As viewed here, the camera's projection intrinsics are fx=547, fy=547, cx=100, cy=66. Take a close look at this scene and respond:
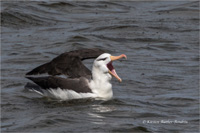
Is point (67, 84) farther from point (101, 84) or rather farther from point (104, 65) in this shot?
point (104, 65)

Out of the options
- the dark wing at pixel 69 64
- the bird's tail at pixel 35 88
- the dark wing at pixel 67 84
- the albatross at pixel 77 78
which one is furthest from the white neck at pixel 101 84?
the bird's tail at pixel 35 88

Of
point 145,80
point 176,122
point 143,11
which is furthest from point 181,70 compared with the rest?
point 143,11

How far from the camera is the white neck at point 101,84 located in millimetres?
11242

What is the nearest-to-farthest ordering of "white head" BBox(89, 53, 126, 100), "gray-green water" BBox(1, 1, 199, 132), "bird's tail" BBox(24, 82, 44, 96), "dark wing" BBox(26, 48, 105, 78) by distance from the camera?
"gray-green water" BBox(1, 1, 199, 132)
"white head" BBox(89, 53, 126, 100)
"dark wing" BBox(26, 48, 105, 78)
"bird's tail" BBox(24, 82, 44, 96)

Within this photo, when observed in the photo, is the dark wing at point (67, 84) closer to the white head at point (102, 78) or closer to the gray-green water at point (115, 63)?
the white head at point (102, 78)

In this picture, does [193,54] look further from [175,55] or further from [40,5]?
[40,5]

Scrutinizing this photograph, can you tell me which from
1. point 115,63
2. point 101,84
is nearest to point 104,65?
point 101,84

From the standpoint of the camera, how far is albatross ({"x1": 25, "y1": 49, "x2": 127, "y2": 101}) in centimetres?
1122

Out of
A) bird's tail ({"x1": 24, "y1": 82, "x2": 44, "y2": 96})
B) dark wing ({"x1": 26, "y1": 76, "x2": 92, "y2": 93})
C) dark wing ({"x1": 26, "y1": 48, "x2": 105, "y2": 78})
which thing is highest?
dark wing ({"x1": 26, "y1": 48, "x2": 105, "y2": 78})

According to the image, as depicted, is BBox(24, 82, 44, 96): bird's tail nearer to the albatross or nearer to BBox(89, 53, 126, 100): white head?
the albatross

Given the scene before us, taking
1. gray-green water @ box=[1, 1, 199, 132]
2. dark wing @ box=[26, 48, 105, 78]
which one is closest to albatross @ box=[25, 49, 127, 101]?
dark wing @ box=[26, 48, 105, 78]

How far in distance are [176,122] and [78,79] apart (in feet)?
8.12

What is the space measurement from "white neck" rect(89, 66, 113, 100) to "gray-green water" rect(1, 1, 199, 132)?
228 millimetres

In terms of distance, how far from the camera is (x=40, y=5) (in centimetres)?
2284
